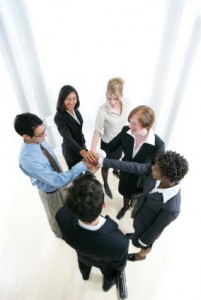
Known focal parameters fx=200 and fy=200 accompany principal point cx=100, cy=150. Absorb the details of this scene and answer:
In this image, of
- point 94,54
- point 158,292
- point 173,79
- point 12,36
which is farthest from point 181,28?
point 158,292

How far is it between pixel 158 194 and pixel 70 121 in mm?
1122

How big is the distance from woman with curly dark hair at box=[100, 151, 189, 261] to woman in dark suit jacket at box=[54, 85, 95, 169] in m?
0.43

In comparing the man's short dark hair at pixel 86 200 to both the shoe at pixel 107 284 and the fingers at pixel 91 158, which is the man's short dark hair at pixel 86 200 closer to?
the fingers at pixel 91 158

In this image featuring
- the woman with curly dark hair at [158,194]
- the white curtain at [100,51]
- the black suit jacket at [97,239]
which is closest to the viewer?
the black suit jacket at [97,239]

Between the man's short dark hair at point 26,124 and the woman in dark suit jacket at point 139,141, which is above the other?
the man's short dark hair at point 26,124

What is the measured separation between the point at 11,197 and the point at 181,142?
244 centimetres

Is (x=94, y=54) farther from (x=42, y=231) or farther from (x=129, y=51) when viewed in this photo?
(x=42, y=231)

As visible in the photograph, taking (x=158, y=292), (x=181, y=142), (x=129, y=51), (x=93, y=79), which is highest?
(x=129, y=51)

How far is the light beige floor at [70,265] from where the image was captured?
75.6 inches

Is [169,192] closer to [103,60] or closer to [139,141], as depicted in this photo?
[139,141]

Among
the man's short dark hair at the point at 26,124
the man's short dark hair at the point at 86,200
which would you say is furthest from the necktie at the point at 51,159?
the man's short dark hair at the point at 86,200

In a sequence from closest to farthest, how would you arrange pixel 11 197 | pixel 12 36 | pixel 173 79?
1. pixel 12 36
2. pixel 173 79
3. pixel 11 197

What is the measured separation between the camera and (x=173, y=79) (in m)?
2.20

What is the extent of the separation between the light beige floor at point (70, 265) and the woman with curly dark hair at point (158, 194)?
1.87ft
